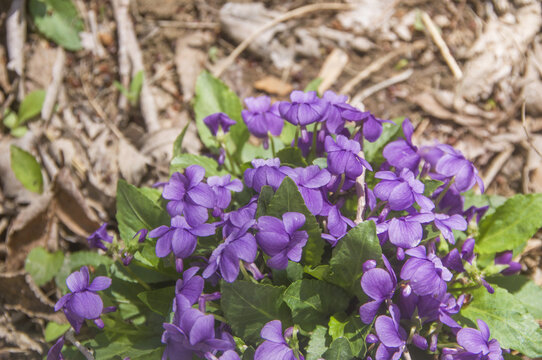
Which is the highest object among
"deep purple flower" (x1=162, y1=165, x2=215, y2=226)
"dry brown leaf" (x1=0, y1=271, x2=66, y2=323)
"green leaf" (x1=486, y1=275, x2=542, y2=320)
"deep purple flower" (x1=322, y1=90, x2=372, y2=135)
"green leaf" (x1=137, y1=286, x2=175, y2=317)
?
"deep purple flower" (x1=322, y1=90, x2=372, y2=135)

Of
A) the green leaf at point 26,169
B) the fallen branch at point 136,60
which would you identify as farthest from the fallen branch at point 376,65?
the green leaf at point 26,169

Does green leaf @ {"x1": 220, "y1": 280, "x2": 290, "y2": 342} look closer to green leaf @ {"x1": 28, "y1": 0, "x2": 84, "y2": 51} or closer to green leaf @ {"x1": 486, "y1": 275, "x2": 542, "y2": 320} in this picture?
green leaf @ {"x1": 486, "y1": 275, "x2": 542, "y2": 320}

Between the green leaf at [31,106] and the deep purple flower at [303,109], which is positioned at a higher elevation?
the deep purple flower at [303,109]

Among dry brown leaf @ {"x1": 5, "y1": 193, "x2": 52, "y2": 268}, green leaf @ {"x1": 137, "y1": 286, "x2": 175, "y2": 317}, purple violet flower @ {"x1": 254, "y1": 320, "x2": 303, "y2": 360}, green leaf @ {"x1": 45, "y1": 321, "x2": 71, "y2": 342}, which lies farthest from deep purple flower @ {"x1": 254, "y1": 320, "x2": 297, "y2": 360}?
dry brown leaf @ {"x1": 5, "y1": 193, "x2": 52, "y2": 268}

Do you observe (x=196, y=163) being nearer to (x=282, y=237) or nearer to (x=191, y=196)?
(x=191, y=196)

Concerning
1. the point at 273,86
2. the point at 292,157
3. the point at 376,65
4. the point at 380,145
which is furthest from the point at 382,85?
the point at 292,157

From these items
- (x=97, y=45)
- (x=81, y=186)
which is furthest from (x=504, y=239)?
(x=97, y=45)

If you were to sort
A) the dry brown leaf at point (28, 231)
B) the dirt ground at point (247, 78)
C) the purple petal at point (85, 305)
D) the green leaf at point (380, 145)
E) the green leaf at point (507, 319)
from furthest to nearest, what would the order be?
the dirt ground at point (247, 78) → the dry brown leaf at point (28, 231) → the green leaf at point (380, 145) → the green leaf at point (507, 319) → the purple petal at point (85, 305)

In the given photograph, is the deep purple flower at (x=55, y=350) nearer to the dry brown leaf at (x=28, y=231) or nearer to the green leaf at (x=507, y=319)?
the dry brown leaf at (x=28, y=231)
